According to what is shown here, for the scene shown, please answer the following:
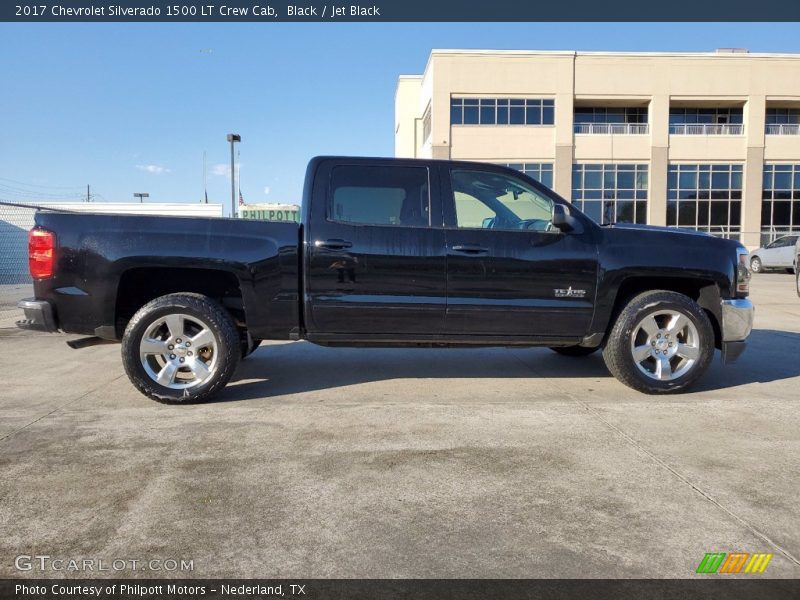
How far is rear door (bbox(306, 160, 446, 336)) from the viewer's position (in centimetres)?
463

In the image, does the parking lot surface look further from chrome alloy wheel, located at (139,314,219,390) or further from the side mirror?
the side mirror

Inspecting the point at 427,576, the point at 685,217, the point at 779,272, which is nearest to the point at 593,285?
the point at 427,576

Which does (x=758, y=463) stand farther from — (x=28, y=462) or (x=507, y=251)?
(x=28, y=462)

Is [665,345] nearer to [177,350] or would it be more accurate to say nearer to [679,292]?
[679,292]

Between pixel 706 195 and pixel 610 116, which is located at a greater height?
pixel 610 116

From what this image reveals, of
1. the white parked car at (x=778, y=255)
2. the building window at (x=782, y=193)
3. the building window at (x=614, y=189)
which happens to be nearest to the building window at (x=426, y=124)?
the building window at (x=614, y=189)

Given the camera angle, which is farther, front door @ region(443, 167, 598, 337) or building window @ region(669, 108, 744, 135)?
building window @ region(669, 108, 744, 135)

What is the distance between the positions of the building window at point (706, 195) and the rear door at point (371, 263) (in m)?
33.4

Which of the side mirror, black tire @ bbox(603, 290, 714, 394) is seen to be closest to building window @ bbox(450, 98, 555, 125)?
the side mirror

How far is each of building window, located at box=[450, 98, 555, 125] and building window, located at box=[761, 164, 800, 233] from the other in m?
13.4

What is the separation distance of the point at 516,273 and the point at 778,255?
2294cm

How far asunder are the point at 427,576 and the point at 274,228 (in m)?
3.12

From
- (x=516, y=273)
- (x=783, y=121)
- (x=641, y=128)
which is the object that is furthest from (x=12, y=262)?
(x=783, y=121)

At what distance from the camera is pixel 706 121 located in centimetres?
3450
